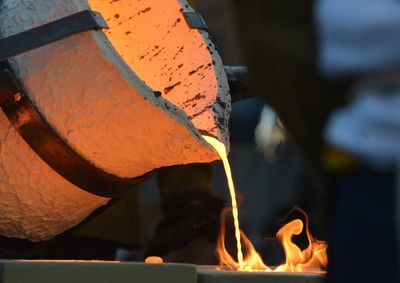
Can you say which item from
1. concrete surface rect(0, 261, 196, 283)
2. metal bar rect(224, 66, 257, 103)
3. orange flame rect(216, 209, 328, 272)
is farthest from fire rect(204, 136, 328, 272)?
metal bar rect(224, 66, 257, 103)

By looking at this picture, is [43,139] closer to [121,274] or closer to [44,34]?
[44,34]

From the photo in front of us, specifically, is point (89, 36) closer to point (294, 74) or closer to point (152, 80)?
point (152, 80)

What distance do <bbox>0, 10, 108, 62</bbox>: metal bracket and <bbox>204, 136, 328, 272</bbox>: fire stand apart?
504mm

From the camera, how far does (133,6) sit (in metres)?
3.11

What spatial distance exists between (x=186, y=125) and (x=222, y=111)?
0.48 meters

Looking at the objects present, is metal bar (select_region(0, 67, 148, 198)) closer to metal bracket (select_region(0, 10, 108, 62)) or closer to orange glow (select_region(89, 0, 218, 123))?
metal bracket (select_region(0, 10, 108, 62))

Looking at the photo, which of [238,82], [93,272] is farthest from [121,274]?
[238,82]

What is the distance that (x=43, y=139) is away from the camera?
2486 mm

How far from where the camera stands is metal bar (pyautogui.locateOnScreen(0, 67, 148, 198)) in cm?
244

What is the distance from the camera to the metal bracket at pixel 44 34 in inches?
93.9

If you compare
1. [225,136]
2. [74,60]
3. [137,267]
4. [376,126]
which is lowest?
[225,136]

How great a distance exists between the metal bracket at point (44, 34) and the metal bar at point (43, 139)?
63 millimetres

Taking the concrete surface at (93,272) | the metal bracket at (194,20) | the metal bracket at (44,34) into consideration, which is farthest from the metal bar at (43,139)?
the metal bracket at (194,20)

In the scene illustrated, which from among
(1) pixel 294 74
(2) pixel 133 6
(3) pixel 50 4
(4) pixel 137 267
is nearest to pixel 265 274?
(4) pixel 137 267
